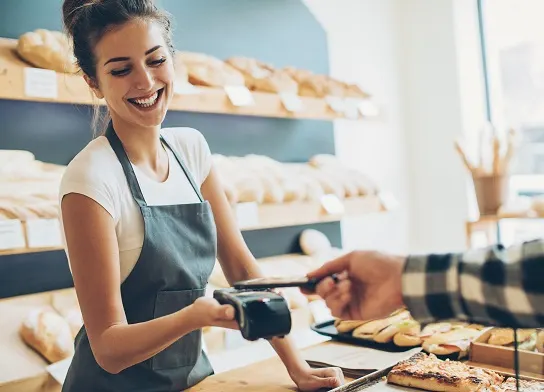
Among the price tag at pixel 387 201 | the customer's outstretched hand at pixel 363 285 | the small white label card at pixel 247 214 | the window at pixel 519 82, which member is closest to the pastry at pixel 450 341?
the customer's outstretched hand at pixel 363 285

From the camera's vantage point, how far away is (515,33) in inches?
147

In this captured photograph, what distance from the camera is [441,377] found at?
4.07 feet

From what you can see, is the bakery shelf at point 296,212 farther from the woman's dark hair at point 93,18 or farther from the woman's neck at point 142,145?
the woman's dark hair at point 93,18

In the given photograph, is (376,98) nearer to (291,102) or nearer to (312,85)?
(312,85)

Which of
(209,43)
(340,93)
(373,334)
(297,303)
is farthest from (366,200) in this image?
(373,334)

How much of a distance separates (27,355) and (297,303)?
103 cm

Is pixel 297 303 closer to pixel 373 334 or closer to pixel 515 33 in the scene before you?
pixel 373 334

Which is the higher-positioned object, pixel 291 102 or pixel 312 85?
pixel 312 85

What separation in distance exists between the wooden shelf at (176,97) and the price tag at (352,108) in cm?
4

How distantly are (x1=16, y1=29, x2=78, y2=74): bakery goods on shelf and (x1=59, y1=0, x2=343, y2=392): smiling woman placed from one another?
390 mm

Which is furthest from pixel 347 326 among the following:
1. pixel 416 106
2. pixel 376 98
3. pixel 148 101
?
pixel 416 106

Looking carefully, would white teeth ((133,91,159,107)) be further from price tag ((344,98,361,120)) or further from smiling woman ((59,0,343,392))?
price tag ((344,98,361,120))

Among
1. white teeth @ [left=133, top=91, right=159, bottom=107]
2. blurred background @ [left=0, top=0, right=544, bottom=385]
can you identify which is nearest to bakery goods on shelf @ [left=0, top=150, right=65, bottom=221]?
blurred background @ [left=0, top=0, right=544, bottom=385]

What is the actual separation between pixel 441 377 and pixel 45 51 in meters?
1.45
